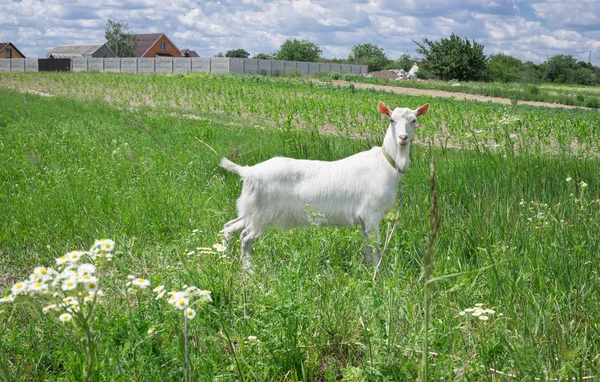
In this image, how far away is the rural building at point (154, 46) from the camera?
299 feet

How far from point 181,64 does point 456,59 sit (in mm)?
29185

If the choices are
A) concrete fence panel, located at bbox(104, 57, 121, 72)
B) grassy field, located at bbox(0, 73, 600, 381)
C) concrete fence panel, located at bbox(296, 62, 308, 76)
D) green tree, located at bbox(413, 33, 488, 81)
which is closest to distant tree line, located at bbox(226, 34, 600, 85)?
green tree, located at bbox(413, 33, 488, 81)

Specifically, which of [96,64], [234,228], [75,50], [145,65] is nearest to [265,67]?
[145,65]

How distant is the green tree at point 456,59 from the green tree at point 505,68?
324 centimetres

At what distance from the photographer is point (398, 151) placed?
5016 mm

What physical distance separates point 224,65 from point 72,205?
172ft

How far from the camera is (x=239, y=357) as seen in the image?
121 inches

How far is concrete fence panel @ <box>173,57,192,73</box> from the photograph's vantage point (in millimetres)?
59287

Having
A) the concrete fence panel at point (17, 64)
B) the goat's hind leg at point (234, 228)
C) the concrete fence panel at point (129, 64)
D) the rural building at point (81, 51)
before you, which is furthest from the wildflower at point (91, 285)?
the rural building at point (81, 51)

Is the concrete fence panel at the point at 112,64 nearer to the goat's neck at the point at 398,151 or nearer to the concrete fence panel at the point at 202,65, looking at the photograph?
the concrete fence panel at the point at 202,65

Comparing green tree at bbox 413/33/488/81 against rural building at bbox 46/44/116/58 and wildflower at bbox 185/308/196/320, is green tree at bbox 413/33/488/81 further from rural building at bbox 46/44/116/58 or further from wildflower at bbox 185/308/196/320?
wildflower at bbox 185/308/196/320

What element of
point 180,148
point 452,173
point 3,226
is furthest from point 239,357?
point 180,148

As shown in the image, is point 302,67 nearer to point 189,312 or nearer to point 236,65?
point 236,65

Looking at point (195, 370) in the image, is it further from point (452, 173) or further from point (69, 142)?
point (69, 142)
